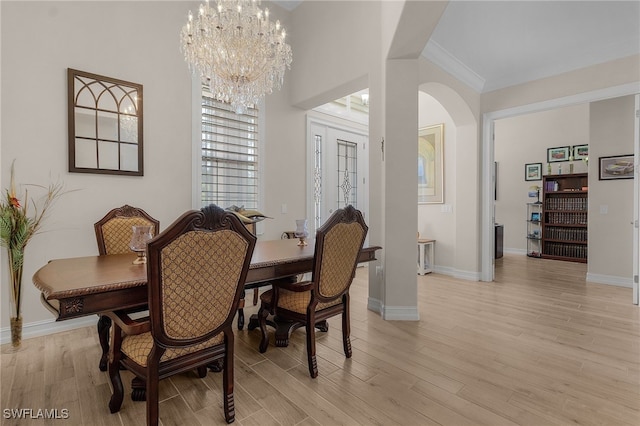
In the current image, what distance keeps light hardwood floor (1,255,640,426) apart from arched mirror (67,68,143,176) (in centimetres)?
157

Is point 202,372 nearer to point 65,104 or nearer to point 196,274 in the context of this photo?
point 196,274

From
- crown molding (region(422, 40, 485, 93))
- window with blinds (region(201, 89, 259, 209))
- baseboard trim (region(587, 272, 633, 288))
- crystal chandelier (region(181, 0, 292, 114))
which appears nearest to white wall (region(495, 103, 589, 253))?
baseboard trim (region(587, 272, 633, 288))

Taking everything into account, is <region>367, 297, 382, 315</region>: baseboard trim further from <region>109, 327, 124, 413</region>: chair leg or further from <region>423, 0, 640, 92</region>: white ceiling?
<region>423, 0, 640, 92</region>: white ceiling

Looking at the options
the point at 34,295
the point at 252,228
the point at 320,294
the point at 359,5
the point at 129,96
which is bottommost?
the point at 34,295

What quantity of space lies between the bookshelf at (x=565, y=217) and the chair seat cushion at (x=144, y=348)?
24.3 feet

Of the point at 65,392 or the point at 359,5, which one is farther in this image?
the point at 359,5

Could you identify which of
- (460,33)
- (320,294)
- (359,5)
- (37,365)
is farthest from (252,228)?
(460,33)

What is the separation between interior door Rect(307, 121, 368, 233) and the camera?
4746mm

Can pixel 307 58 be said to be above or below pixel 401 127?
above

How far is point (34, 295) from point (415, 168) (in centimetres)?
368

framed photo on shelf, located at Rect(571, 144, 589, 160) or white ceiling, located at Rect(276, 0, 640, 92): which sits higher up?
white ceiling, located at Rect(276, 0, 640, 92)

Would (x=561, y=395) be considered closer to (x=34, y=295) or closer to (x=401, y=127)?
(x=401, y=127)

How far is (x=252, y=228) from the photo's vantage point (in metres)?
3.62

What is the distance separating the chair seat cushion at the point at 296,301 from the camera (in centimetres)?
211
